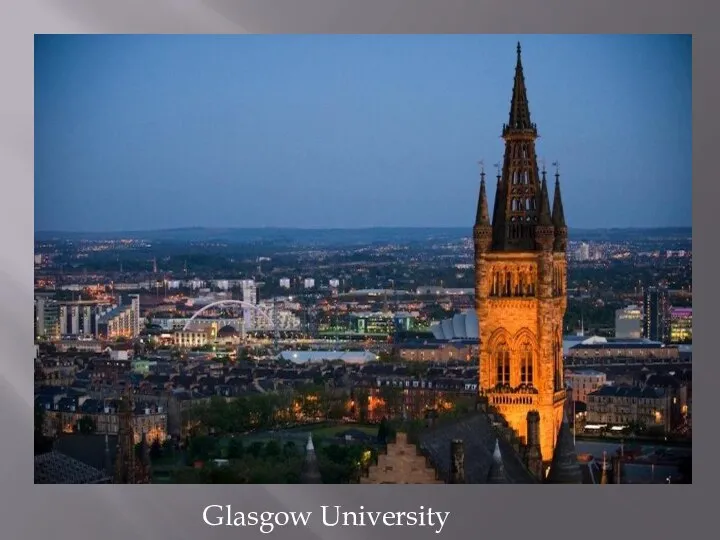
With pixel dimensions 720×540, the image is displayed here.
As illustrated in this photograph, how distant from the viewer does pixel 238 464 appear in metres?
28.1

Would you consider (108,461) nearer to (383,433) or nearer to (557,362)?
(383,433)

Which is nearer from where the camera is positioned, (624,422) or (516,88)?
(516,88)

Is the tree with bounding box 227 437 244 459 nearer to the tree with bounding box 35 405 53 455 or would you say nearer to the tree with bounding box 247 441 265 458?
the tree with bounding box 247 441 265 458

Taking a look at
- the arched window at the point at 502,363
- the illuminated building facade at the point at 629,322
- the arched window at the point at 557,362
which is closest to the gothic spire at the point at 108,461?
the arched window at the point at 502,363

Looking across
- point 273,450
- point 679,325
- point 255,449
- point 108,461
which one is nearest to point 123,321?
point 679,325

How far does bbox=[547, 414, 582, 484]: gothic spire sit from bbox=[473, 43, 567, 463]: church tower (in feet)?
11.0

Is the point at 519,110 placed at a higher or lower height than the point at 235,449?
higher

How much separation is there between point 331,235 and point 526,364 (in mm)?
10204

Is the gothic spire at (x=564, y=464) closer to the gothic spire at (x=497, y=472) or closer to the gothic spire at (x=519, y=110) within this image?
the gothic spire at (x=497, y=472)

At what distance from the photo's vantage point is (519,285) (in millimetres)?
28422

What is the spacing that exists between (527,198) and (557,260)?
1.01 meters
